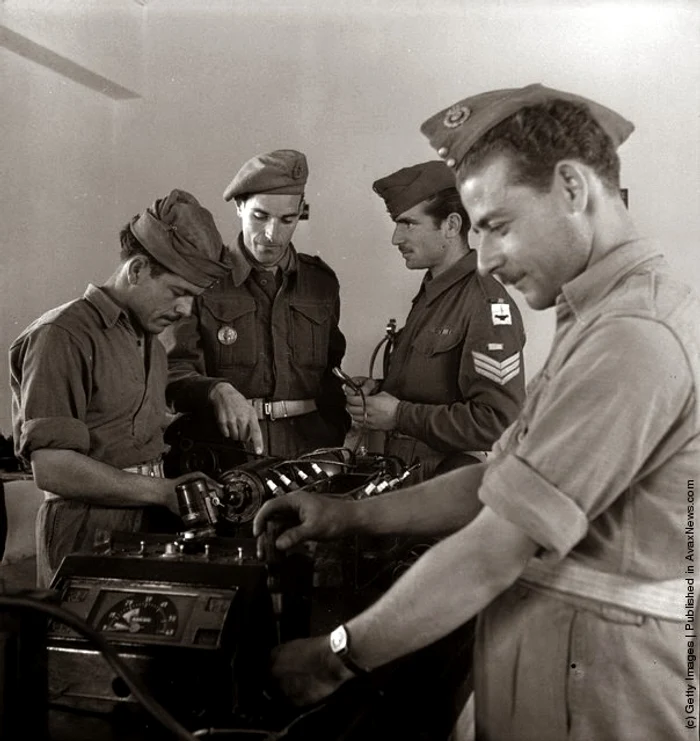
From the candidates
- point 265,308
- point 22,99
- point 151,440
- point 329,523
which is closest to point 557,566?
point 329,523

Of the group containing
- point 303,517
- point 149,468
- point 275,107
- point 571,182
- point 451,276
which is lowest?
point 149,468

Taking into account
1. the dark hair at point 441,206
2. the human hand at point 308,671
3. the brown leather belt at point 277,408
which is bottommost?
the brown leather belt at point 277,408

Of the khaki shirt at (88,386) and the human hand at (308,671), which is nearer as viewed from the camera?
the human hand at (308,671)

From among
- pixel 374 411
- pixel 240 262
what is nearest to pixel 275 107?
pixel 240 262

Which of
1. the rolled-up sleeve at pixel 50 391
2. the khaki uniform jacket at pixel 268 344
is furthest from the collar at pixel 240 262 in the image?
the rolled-up sleeve at pixel 50 391

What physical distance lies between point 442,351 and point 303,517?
121cm

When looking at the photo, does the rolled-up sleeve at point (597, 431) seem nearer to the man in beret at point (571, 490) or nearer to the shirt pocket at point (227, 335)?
the man in beret at point (571, 490)

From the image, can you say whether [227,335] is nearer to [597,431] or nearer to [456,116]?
[456,116]

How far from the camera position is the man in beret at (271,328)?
8.05 feet

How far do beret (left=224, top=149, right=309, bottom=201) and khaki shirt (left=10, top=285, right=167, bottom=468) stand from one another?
69 centimetres

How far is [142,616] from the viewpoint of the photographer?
1030 millimetres

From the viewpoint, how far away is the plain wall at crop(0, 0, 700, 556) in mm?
2311

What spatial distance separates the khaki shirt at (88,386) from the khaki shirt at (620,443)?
1046 millimetres

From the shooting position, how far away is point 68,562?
112 centimetres
